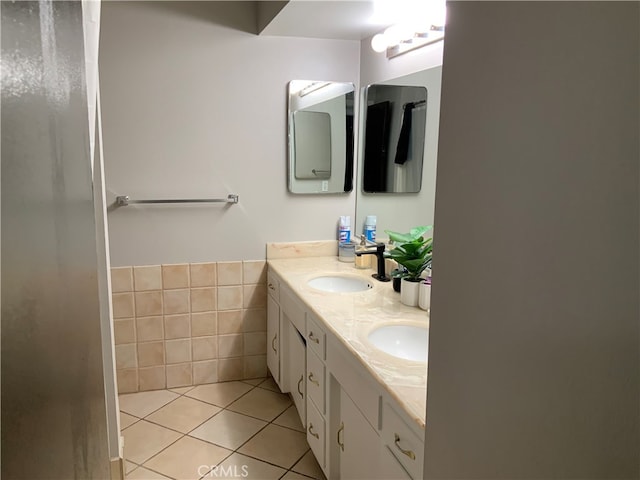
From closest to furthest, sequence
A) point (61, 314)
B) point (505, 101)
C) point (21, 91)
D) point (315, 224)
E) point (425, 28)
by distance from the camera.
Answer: point (21, 91) → point (61, 314) → point (505, 101) → point (425, 28) → point (315, 224)

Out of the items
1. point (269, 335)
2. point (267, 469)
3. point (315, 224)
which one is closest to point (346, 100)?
point (315, 224)

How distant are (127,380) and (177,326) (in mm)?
406

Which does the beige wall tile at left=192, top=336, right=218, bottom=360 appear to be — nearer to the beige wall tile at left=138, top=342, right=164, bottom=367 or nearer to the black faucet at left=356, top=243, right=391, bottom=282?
the beige wall tile at left=138, top=342, right=164, bottom=367

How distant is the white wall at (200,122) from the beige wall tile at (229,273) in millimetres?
45

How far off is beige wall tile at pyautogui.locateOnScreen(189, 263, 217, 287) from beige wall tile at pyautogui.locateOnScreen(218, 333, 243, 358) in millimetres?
341

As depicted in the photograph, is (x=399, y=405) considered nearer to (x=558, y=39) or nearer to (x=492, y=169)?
(x=492, y=169)

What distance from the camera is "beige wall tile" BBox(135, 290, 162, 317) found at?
2.72 m

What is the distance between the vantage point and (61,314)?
1.37 feet

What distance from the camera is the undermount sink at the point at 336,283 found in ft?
8.21

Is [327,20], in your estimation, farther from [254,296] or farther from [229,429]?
[229,429]

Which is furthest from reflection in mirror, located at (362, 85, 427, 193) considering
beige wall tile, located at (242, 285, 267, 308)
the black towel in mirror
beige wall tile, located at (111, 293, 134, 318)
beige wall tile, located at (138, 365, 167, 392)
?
beige wall tile, located at (138, 365, 167, 392)

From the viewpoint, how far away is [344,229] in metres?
2.89

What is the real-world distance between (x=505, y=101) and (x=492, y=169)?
0.08 meters

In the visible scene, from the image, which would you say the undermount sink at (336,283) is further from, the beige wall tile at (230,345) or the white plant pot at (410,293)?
the beige wall tile at (230,345)
